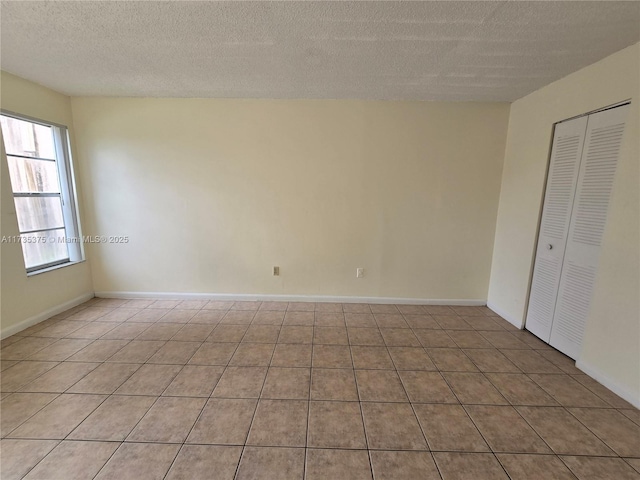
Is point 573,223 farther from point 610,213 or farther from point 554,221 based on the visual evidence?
point 610,213

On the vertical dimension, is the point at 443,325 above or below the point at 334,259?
below

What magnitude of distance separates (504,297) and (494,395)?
1.61 m

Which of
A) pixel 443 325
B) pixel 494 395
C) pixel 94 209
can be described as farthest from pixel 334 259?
pixel 94 209

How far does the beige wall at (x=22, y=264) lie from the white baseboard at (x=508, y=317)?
5.16 m

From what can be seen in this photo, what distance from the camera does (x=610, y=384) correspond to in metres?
1.97

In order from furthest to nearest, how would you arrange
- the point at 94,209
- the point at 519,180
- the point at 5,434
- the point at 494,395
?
the point at 94,209 → the point at 519,180 → the point at 494,395 → the point at 5,434

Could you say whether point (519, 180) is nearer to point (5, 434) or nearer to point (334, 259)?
point (334, 259)

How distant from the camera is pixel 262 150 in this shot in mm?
3213

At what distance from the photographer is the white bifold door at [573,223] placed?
6.83ft

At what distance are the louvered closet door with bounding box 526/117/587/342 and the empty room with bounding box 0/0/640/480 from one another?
23 mm

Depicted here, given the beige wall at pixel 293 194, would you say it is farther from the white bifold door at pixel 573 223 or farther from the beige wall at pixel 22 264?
the white bifold door at pixel 573 223

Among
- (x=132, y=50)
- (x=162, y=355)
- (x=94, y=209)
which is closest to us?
(x=132, y=50)

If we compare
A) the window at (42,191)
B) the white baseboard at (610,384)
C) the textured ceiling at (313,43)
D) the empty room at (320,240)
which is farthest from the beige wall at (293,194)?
the white baseboard at (610,384)

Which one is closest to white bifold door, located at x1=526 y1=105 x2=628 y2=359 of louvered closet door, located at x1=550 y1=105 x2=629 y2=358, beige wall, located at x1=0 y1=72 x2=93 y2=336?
louvered closet door, located at x1=550 y1=105 x2=629 y2=358
